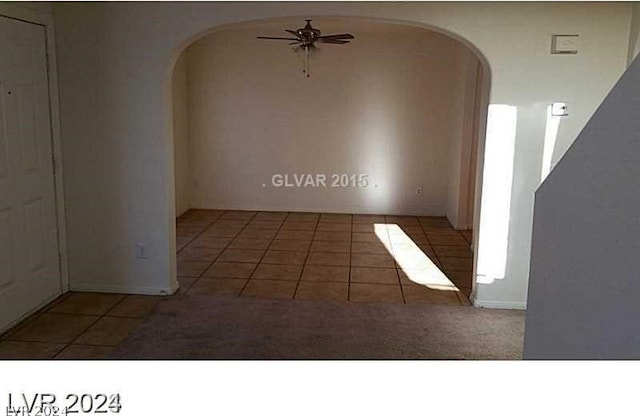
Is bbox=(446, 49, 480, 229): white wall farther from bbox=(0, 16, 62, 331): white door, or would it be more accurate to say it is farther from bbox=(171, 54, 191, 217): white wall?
bbox=(0, 16, 62, 331): white door

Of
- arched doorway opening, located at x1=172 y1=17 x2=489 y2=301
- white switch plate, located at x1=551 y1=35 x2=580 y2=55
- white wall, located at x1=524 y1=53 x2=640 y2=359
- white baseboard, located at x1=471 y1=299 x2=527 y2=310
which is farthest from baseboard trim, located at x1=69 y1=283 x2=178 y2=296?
white switch plate, located at x1=551 y1=35 x2=580 y2=55

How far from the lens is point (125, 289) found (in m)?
4.21

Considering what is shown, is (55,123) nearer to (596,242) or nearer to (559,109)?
(559,109)

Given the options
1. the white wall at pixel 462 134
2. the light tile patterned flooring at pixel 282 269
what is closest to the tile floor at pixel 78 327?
the light tile patterned flooring at pixel 282 269

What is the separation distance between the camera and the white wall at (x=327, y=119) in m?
7.04

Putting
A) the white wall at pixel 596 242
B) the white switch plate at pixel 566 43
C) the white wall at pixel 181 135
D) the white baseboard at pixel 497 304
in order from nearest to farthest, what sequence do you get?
the white wall at pixel 596 242 < the white switch plate at pixel 566 43 < the white baseboard at pixel 497 304 < the white wall at pixel 181 135

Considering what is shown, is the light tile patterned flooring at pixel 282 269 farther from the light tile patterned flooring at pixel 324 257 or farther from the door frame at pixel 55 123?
the door frame at pixel 55 123

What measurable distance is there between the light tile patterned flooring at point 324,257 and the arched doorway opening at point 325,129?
16 centimetres

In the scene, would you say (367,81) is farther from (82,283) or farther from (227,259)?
(82,283)

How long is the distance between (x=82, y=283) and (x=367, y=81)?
447 centimetres

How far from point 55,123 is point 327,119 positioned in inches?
155

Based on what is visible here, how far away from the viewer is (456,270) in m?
4.99

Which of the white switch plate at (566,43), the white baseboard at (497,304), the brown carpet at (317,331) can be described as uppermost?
the white switch plate at (566,43)
